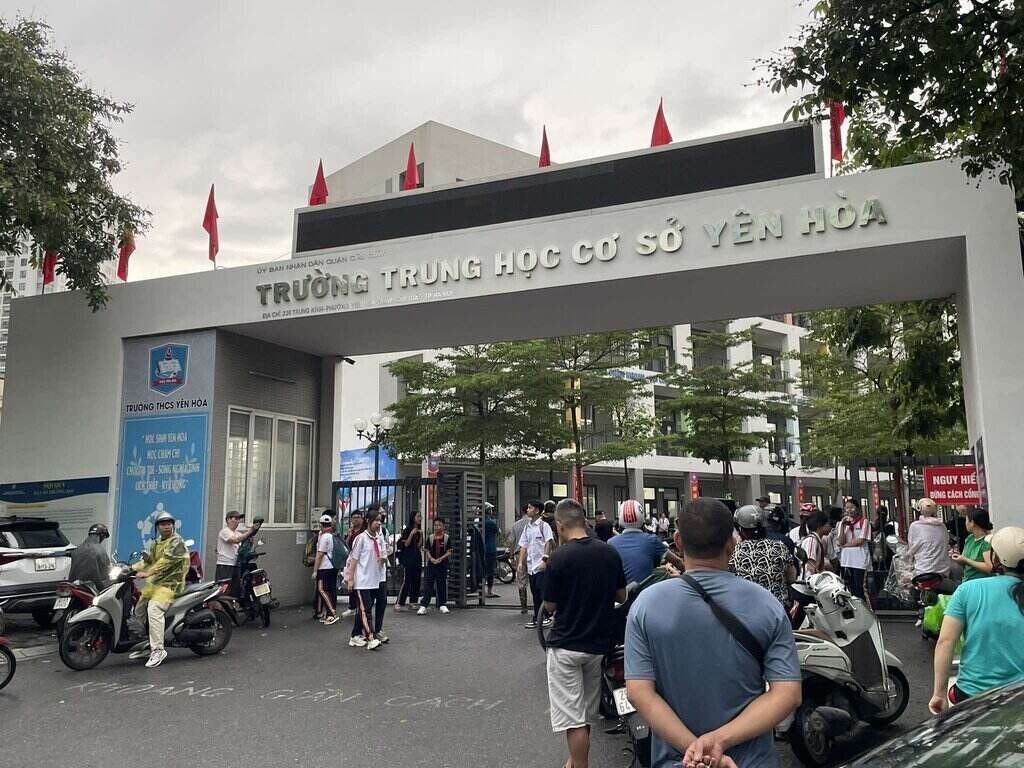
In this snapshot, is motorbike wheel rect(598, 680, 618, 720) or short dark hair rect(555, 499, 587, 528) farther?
motorbike wheel rect(598, 680, 618, 720)

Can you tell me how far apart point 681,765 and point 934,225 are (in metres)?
8.83

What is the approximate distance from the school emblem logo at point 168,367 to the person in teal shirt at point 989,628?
12.2 meters

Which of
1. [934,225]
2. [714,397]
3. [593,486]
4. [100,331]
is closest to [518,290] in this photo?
[934,225]

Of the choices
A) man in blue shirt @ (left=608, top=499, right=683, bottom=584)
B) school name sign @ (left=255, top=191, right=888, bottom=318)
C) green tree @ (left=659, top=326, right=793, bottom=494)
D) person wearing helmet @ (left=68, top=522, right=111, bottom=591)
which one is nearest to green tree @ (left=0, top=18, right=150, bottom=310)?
school name sign @ (left=255, top=191, right=888, bottom=318)

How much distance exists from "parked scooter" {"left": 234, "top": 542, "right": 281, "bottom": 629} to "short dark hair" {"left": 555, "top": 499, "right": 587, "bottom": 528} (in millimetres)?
7817

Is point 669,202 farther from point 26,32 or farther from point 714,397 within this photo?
point 714,397

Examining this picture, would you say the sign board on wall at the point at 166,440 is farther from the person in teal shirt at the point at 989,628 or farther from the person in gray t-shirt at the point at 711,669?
the person in gray t-shirt at the point at 711,669

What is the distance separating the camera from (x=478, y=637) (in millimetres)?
11930

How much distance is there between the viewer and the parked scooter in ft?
41.1

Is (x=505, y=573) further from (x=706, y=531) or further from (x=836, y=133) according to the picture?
(x=706, y=531)

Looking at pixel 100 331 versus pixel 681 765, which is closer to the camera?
pixel 681 765

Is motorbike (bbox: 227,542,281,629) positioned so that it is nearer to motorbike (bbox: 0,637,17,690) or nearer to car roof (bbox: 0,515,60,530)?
car roof (bbox: 0,515,60,530)

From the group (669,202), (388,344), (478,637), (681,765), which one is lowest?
(478,637)

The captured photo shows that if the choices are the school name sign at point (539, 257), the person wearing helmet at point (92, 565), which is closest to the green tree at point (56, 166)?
the school name sign at point (539, 257)
